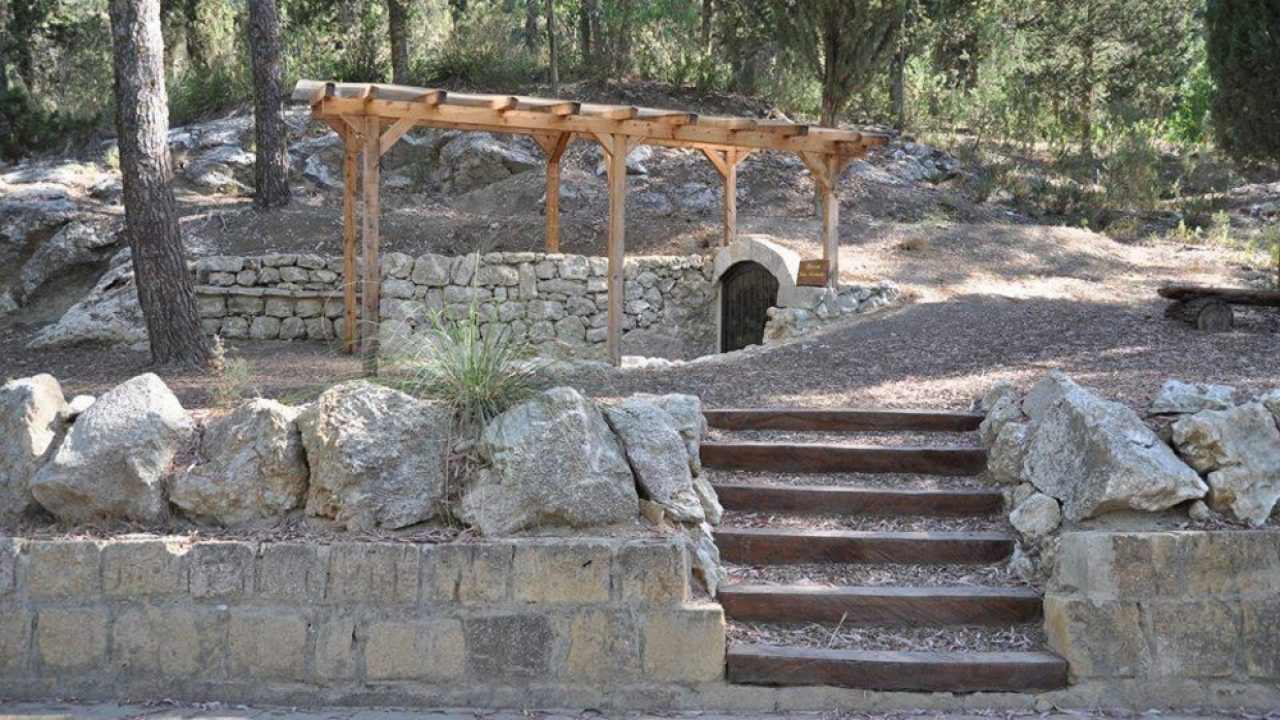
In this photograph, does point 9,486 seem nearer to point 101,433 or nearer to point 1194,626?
point 101,433

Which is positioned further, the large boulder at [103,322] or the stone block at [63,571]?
the large boulder at [103,322]

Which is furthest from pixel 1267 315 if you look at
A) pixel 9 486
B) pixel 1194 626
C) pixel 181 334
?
pixel 9 486

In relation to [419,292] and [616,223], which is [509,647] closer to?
[616,223]

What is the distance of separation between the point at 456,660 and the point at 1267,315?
388 inches

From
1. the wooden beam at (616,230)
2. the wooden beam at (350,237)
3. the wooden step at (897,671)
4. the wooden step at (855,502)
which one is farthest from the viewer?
the wooden beam at (350,237)

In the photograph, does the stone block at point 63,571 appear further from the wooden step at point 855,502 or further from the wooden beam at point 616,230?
the wooden beam at point 616,230


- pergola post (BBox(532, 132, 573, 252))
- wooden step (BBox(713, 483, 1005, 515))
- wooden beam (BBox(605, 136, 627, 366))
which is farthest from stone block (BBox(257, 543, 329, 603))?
pergola post (BBox(532, 132, 573, 252))

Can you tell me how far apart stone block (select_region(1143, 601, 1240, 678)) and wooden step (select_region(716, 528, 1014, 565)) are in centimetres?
73

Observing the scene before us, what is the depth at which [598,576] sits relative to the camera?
4.57 m

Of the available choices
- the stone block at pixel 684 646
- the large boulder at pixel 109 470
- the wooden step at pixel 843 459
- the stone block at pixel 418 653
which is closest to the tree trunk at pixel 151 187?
the large boulder at pixel 109 470

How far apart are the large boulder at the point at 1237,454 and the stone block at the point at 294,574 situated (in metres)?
3.65

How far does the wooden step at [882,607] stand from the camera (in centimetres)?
479

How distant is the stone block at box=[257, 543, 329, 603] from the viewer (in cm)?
458

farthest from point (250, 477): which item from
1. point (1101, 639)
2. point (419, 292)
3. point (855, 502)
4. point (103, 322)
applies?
point (103, 322)
